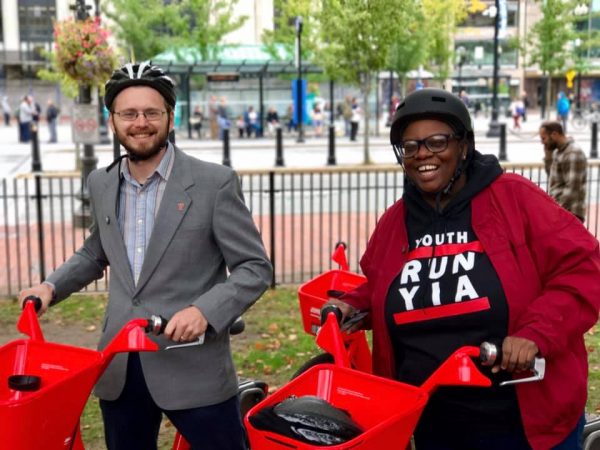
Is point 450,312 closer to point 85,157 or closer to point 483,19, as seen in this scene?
point 85,157

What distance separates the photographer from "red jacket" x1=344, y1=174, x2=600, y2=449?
2.37 m

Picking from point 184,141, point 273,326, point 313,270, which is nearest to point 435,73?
point 184,141

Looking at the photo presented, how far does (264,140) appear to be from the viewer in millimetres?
31625

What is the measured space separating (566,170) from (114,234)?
6.01m

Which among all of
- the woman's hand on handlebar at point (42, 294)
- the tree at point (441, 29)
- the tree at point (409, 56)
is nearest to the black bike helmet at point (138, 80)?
the woman's hand on handlebar at point (42, 294)

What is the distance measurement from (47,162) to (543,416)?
22.0 m

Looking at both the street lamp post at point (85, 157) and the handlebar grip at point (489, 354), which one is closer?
the handlebar grip at point (489, 354)

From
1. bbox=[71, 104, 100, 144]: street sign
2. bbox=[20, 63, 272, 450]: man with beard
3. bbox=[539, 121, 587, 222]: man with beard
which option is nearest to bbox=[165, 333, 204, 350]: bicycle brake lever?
bbox=[20, 63, 272, 450]: man with beard

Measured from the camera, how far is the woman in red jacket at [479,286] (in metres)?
2.39

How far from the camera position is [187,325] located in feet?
8.29

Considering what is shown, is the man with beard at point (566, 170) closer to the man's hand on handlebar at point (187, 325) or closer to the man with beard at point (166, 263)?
the man with beard at point (166, 263)

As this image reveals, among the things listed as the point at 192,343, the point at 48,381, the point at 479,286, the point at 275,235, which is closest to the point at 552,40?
the point at 275,235

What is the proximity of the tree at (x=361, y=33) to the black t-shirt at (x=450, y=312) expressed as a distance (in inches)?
476

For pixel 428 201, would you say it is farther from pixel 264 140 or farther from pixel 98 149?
pixel 264 140
